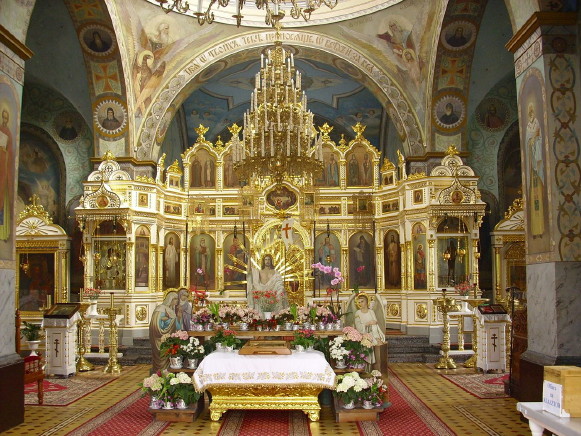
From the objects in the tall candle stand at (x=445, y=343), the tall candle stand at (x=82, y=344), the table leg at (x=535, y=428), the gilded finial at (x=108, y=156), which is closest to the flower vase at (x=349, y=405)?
the table leg at (x=535, y=428)

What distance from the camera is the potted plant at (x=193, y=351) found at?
9.46 m

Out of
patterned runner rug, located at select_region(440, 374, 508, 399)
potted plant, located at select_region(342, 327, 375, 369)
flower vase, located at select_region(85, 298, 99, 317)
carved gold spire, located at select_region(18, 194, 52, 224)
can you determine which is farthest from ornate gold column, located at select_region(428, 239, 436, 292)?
carved gold spire, located at select_region(18, 194, 52, 224)

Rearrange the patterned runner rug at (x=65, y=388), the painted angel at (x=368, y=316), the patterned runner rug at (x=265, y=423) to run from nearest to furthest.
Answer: the patterned runner rug at (x=265, y=423) < the painted angel at (x=368, y=316) < the patterned runner rug at (x=65, y=388)

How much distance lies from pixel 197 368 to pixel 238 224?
9676mm

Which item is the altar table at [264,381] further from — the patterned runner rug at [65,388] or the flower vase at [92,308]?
the flower vase at [92,308]

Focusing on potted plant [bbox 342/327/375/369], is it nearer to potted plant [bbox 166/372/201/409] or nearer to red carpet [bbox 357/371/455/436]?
red carpet [bbox 357/371/455/436]

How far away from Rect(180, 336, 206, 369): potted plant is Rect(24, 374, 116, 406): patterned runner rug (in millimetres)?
2242

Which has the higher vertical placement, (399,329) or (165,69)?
(165,69)

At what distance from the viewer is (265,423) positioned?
341 inches

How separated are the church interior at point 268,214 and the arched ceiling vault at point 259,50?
0.19 feet

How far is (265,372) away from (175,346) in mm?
1514

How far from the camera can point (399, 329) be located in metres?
17.5

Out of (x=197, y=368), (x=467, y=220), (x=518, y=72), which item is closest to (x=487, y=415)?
(x=197, y=368)

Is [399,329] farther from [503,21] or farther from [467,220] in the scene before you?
[503,21]
